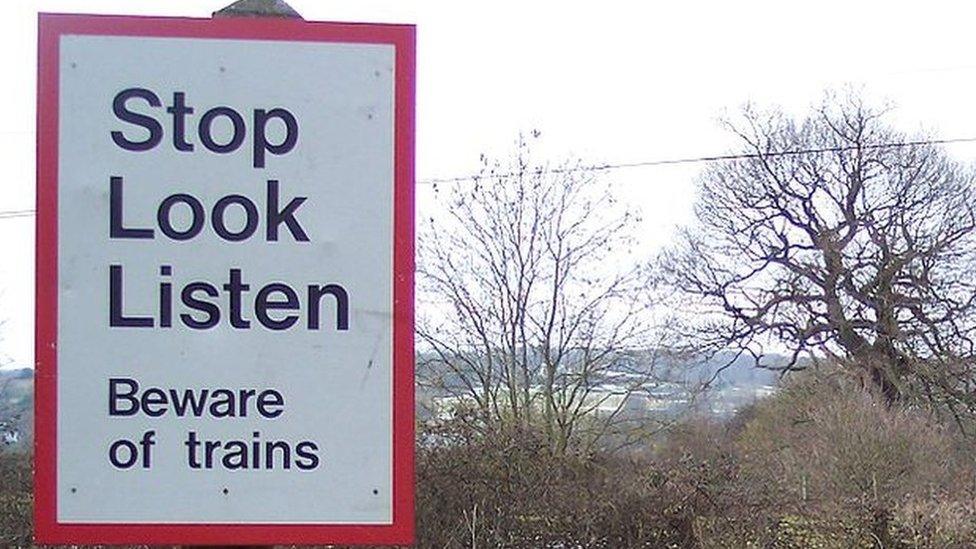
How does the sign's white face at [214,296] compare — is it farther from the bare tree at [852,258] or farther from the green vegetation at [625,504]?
the bare tree at [852,258]

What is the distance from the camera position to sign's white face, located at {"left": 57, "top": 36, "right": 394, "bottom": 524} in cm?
190

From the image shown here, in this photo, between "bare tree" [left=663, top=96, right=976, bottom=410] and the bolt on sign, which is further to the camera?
"bare tree" [left=663, top=96, right=976, bottom=410]

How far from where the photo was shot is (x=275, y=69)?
6.45 ft

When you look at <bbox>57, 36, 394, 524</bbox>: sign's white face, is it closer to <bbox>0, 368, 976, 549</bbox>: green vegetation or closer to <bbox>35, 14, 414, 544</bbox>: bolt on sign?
<bbox>35, 14, 414, 544</bbox>: bolt on sign

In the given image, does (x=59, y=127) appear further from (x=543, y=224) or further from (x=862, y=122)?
(x=862, y=122)

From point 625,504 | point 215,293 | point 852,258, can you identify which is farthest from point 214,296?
point 852,258

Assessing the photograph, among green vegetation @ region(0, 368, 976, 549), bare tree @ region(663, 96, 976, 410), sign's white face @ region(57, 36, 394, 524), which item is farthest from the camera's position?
bare tree @ region(663, 96, 976, 410)

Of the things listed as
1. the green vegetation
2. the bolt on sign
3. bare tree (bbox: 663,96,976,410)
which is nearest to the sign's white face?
the bolt on sign

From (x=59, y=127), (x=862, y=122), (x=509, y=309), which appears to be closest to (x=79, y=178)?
(x=59, y=127)

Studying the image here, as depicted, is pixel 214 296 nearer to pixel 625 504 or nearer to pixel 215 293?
pixel 215 293

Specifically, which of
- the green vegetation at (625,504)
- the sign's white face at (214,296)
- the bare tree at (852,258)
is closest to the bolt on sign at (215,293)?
the sign's white face at (214,296)

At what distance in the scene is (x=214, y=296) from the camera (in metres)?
1.91

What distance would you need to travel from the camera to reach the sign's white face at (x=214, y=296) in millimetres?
1903

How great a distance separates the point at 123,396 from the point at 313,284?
338 mm
